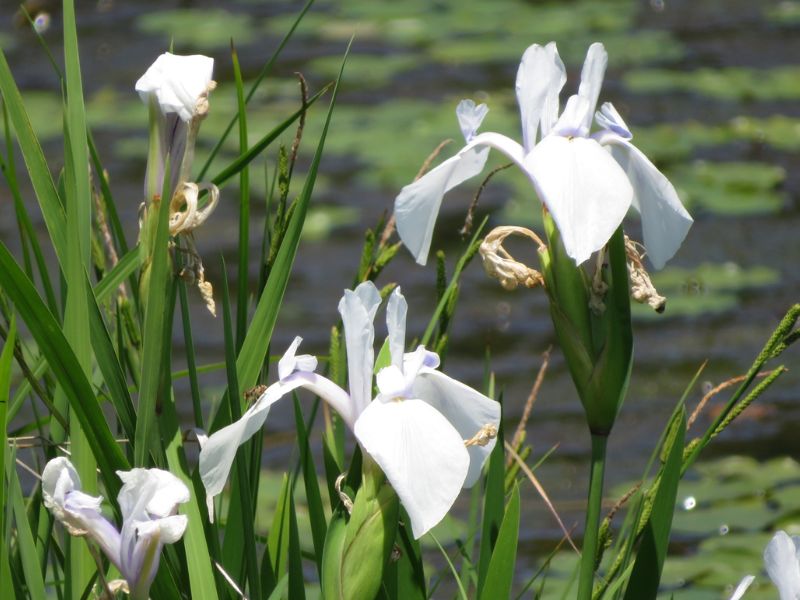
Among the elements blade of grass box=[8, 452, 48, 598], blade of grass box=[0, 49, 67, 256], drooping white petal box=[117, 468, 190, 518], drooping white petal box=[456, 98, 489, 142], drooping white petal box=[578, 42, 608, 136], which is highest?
drooping white petal box=[578, 42, 608, 136]

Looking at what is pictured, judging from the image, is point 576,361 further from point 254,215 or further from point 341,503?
point 254,215

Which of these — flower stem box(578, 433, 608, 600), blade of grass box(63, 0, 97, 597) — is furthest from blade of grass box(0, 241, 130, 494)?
flower stem box(578, 433, 608, 600)

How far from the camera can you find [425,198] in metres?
0.87

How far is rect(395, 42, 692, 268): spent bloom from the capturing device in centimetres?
77

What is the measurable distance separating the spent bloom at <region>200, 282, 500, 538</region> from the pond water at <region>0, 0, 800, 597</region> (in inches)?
66.0

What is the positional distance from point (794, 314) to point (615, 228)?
0.76 ft

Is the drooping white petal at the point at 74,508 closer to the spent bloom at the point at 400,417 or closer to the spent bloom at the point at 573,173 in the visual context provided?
the spent bloom at the point at 400,417

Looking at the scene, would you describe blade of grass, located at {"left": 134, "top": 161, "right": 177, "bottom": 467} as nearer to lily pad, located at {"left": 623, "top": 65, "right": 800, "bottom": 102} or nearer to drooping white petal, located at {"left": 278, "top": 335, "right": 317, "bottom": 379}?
drooping white petal, located at {"left": 278, "top": 335, "right": 317, "bottom": 379}

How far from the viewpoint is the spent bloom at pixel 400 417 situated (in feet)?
2.33

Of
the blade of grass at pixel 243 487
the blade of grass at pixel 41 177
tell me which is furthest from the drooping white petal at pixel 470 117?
the blade of grass at pixel 41 177

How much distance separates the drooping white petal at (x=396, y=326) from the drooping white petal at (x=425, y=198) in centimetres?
6

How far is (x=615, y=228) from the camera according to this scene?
759mm

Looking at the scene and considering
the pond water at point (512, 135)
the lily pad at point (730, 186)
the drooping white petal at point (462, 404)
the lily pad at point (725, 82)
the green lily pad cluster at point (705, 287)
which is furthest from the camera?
the lily pad at point (725, 82)

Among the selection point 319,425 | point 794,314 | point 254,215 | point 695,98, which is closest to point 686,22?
point 695,98
